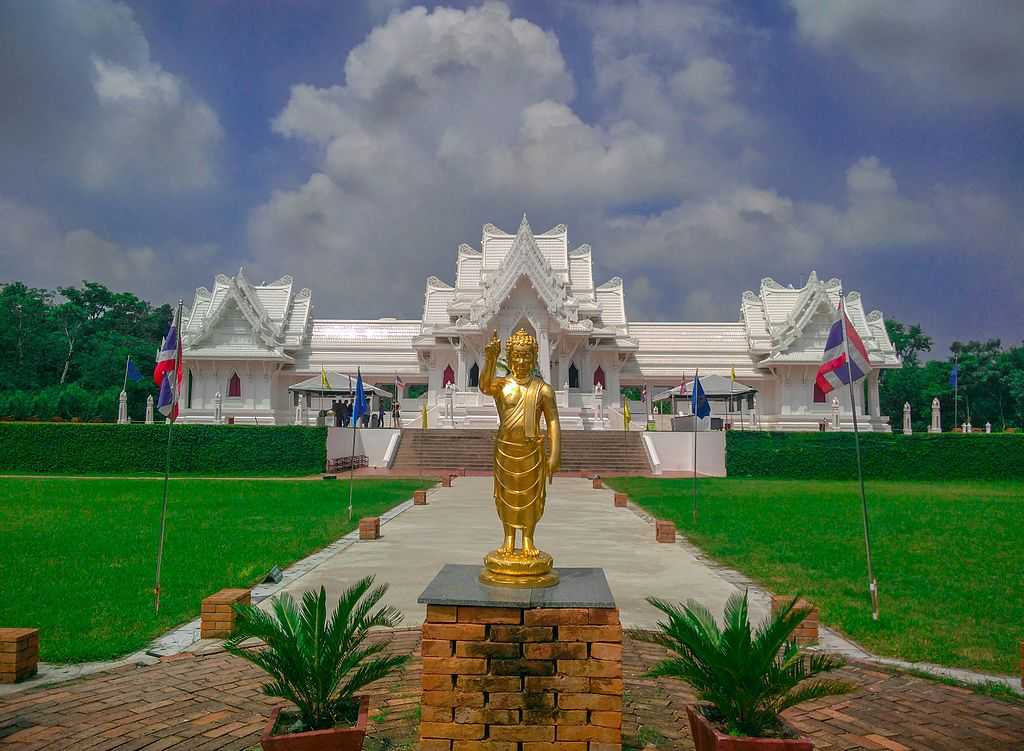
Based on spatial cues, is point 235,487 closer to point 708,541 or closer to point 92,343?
point 708,541

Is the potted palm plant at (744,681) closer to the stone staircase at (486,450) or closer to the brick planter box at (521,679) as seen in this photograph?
the brick planter box at (521,679)

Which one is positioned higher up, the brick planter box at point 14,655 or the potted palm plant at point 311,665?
the potted palm plant at point 311,665

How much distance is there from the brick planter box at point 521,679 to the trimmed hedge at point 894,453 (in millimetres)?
26371

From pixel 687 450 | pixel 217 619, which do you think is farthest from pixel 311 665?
pixel 687 450

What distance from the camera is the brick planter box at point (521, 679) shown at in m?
4.37

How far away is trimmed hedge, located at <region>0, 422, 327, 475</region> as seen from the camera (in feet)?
94.0

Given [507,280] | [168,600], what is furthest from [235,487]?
[507,280]

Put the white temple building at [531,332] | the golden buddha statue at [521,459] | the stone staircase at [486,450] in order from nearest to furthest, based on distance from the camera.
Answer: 1. the golden buddha statue at [521,459]
2. the stone staircase at [486,450]
3. the white temple building at [531,332]

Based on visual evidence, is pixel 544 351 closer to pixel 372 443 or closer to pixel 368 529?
pixel 372 443

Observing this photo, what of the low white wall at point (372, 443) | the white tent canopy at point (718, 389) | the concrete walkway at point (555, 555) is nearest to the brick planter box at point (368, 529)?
the concrete walkway at point (555, 555)

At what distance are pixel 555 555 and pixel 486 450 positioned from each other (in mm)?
19064

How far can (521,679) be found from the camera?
4.41 metres

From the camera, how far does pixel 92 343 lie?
57.3 meters

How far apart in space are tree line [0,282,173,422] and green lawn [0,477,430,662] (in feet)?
99.3
